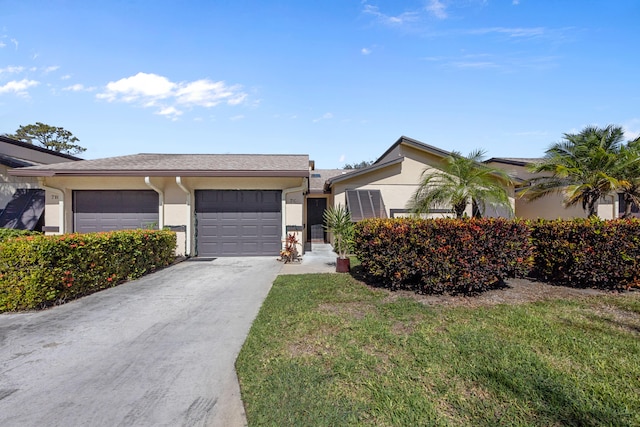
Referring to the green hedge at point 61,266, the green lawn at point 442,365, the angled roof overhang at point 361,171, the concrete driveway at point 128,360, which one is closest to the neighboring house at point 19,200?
the green hedge at point 61,266

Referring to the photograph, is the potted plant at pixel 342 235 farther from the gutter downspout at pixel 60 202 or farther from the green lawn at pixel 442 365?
the gutter downspout at pixel 60 202

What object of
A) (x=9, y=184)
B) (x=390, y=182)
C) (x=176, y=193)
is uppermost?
(x=390, y=182)

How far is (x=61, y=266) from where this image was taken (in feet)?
18.9

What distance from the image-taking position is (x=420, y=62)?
1073cm

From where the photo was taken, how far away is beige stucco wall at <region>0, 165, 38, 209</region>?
12539 millimetres

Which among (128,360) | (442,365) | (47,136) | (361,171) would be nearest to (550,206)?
(361,171)

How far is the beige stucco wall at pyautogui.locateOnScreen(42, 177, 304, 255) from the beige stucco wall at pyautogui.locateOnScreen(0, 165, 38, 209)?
2967mm

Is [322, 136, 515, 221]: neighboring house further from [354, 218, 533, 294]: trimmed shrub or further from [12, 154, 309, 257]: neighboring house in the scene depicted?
[354, 218, 533, 294]: trimmed shrub

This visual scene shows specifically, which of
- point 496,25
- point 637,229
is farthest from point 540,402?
point 496,25

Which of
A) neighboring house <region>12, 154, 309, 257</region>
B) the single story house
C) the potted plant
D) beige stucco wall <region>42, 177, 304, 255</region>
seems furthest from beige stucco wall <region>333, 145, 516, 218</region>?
the potted plant

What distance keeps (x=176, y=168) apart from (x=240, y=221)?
2.92m

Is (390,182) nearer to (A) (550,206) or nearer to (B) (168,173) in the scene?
(A) (550,206)

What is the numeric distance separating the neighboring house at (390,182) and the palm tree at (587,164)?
11.4 feet

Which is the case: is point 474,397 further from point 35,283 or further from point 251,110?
point 251,110
